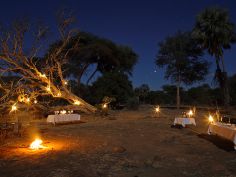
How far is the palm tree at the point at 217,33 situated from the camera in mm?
31125

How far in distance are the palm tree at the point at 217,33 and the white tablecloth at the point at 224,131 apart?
19365mm

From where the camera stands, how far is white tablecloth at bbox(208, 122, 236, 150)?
10.4m

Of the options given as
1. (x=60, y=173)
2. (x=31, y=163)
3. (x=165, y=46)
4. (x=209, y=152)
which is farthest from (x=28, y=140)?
(x=165, y=46)

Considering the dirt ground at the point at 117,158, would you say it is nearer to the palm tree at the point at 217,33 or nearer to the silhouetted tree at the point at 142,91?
the palm tree at the point at 217,33

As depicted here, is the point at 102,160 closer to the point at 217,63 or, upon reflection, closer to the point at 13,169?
the point at 13,169

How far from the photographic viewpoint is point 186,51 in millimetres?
38594

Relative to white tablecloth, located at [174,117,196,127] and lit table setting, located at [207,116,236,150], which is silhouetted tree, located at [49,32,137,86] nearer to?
white tablecloth, located at [174,117,196,127]

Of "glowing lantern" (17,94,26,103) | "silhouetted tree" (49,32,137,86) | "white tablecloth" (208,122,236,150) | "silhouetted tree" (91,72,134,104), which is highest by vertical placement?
"silhouetted tree" (49,32,137,86)

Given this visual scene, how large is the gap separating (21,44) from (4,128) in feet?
33.2

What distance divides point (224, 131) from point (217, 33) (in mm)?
22198

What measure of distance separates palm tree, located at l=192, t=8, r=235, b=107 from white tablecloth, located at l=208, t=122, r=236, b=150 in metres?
19.4

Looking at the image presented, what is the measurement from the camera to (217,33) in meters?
31.1

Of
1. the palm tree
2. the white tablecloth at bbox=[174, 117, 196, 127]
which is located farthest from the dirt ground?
the palm tree

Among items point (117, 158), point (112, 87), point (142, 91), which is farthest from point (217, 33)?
point (142, 91)
